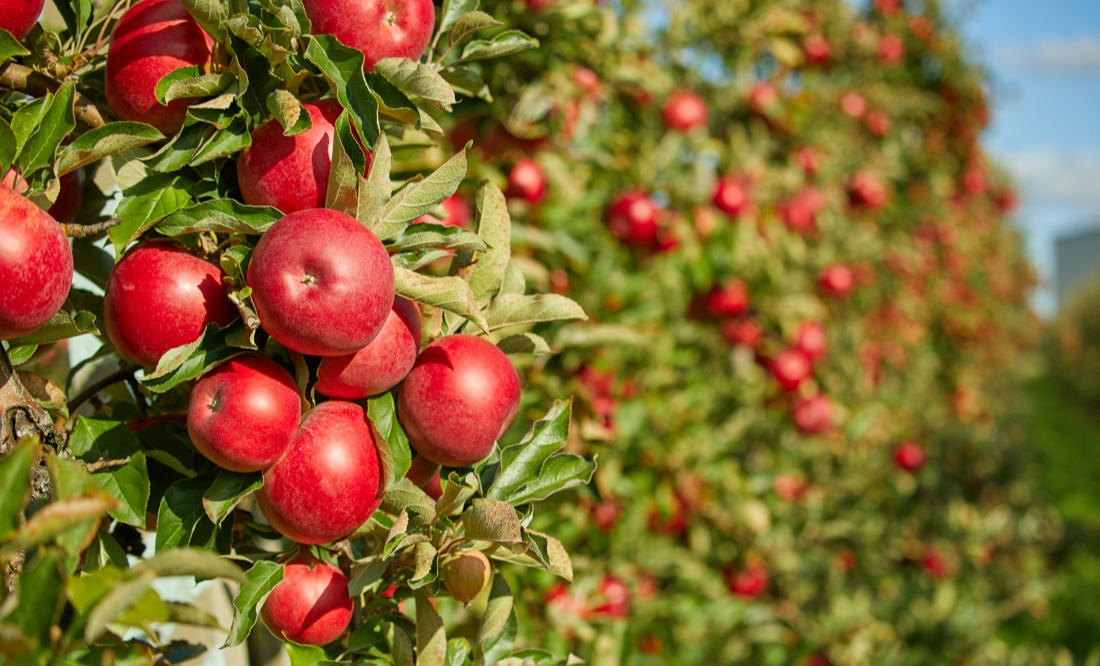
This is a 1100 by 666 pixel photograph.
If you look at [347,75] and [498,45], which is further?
[498,45]

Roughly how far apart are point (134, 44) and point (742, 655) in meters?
2.31

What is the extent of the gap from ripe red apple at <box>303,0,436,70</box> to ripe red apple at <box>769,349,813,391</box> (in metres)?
2.15

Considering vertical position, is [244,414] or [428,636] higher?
[244,414]

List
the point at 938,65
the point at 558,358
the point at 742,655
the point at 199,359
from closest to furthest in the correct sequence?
the point at 199,359
the point at 558,358
the point at 742,655
the point at 938,65

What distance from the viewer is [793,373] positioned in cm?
268

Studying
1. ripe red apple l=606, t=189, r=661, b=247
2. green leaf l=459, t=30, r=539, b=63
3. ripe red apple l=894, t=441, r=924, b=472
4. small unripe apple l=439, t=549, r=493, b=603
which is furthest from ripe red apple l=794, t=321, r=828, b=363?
small unripe apple l=439, t=549, r=493, b=603

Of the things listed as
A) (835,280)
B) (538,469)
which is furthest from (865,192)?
(538,469)

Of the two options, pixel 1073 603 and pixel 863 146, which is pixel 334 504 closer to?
pixel 863 146

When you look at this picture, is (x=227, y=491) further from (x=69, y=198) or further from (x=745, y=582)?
(x=745, y=582)

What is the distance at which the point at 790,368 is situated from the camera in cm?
268

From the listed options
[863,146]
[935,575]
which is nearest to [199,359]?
[935,575]

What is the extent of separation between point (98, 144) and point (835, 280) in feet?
9.04

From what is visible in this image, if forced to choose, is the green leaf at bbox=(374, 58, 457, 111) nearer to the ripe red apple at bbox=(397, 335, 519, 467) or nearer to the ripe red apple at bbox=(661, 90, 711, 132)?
the ripe red apple at bbox=(397, 335, 519, 467)

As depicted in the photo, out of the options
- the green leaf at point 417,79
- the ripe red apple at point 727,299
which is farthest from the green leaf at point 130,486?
the ripe red apple at point 727,299
